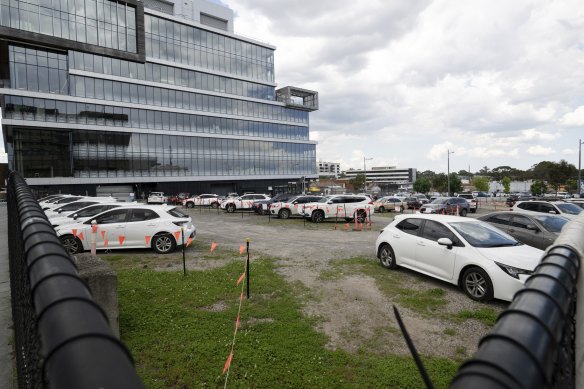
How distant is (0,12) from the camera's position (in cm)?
4200

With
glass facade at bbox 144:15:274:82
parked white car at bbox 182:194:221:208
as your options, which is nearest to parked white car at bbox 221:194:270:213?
parked white car at bbox 182:194:221:208

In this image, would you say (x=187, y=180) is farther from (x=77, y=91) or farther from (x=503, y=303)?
(x=503, y=303)

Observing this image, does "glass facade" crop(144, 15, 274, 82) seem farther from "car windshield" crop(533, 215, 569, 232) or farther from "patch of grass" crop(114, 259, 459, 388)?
"car windshield" crop(533, 215, 569, 232)

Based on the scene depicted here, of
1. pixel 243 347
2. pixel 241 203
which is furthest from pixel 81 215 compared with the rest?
pixel 241 203

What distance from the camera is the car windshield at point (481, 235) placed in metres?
7.93

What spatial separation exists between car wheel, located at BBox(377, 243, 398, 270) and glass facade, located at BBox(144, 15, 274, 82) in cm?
5694

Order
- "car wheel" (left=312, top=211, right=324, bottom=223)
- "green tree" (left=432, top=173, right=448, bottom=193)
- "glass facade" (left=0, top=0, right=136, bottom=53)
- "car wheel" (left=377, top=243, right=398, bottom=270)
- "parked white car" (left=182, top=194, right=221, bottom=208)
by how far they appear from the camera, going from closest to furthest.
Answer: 1. "car wheel" (left=377, top=243, right=398, bottom=270)
2. "car wheel" (left=312, top=211, right=324, bottom=223)
3. "parked white car" (left=182, top=194, right=221, bottom=208)
4. "glass facade" (left=0, top=0, right=136, bottom=53)
5. "green tree" (left=432, top=173, right=448, bottom=193)

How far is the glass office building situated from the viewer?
1795 inches

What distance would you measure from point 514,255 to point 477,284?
951 mm

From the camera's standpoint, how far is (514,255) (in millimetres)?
7293

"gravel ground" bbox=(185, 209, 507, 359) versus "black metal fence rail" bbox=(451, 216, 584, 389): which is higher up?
"black metal fence rail" bbox=(451, 216, 584, 389)

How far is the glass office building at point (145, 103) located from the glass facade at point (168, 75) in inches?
6.4

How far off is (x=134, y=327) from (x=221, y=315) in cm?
146

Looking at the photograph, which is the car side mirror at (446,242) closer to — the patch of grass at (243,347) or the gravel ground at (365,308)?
the gravel ground at (365,308)
